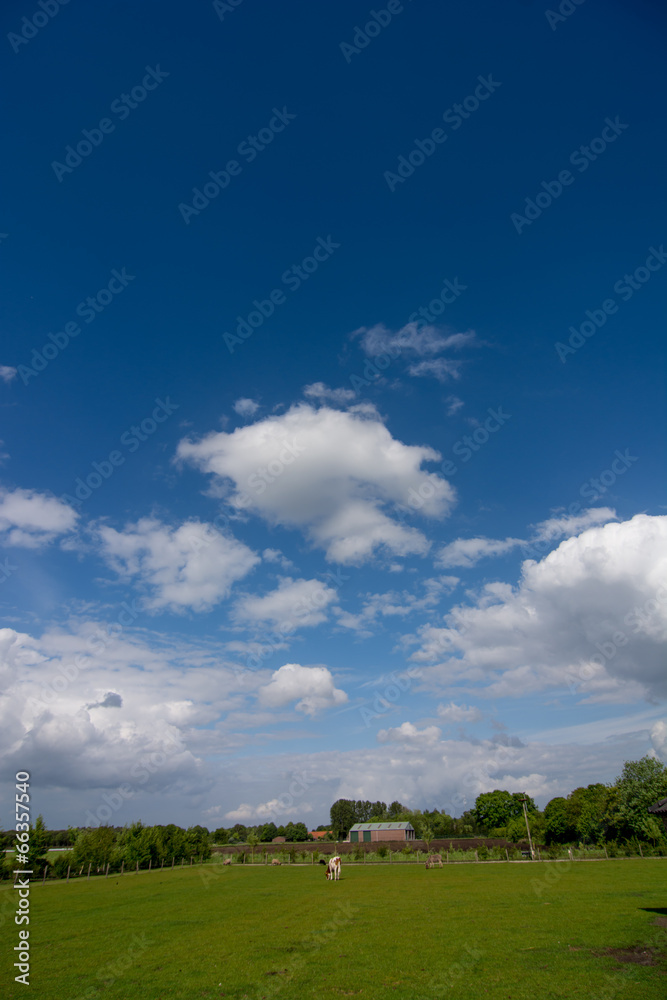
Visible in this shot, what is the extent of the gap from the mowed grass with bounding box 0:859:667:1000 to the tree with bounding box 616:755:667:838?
37.9 metres

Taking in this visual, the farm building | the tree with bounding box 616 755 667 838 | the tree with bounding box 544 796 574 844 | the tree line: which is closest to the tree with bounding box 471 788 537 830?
the tree line

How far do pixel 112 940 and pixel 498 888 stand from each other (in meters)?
22.5

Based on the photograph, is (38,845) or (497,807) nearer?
(38,845)

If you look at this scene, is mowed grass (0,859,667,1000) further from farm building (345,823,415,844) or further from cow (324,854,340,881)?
farm building (345,823,415,844)

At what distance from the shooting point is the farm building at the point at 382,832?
106 meters

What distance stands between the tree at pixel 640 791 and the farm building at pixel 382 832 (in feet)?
180

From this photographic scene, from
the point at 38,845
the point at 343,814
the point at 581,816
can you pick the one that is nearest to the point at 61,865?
the point at 38,845

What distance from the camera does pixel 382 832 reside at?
352 ft

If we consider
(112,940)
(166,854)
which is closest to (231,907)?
(112,940)

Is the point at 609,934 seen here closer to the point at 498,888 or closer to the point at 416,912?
the point at 416,912

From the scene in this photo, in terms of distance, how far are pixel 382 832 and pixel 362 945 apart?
106m

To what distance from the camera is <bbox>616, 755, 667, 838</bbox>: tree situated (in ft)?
199

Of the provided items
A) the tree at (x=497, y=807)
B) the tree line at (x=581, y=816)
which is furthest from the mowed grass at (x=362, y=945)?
the tree at (x=497, y=807)

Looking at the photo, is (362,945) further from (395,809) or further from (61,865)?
(395,809)
